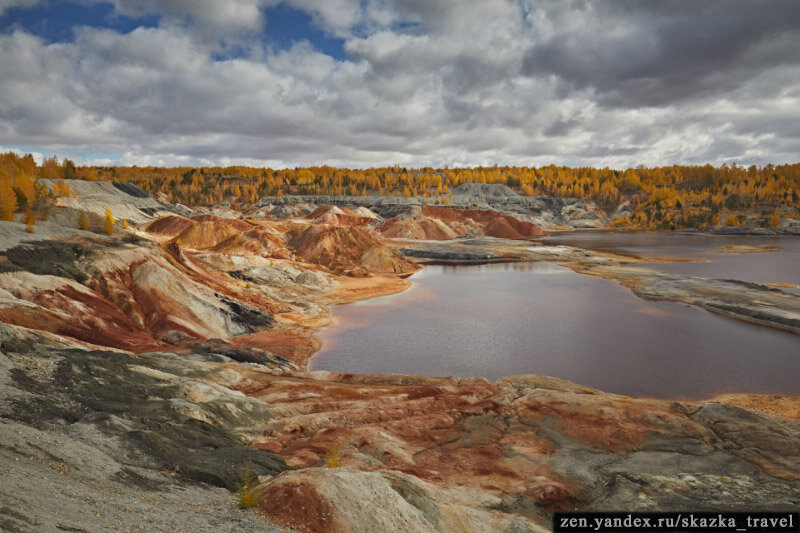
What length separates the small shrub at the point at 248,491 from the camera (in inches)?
475

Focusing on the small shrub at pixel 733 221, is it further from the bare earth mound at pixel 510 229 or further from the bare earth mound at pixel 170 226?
the bare earth mound at pixel 170 226

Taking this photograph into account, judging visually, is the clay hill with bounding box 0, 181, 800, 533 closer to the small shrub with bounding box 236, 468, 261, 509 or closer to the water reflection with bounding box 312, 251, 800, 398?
the small shrub with bounding box 236, 468, 261, 509

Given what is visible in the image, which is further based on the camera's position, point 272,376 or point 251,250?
point 251,250

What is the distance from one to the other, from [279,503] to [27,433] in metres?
7.37

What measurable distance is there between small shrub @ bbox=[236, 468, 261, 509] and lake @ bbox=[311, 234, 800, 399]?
1852 cm

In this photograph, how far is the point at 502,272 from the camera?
264ft

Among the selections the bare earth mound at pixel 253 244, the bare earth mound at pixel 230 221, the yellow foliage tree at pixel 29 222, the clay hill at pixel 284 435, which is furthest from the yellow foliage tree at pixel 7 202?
the bare earth mound at pixel 230 221

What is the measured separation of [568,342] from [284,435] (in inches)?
1093

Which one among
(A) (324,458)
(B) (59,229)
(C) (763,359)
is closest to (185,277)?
(B) (59,229)

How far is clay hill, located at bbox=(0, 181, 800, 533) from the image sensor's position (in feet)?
38.1

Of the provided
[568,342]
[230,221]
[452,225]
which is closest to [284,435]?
[568,342]

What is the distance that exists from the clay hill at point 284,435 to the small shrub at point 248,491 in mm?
163

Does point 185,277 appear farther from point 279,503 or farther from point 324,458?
point 279,503

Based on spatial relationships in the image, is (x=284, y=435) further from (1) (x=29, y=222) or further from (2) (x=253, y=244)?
(2) (x=253, y=244)
